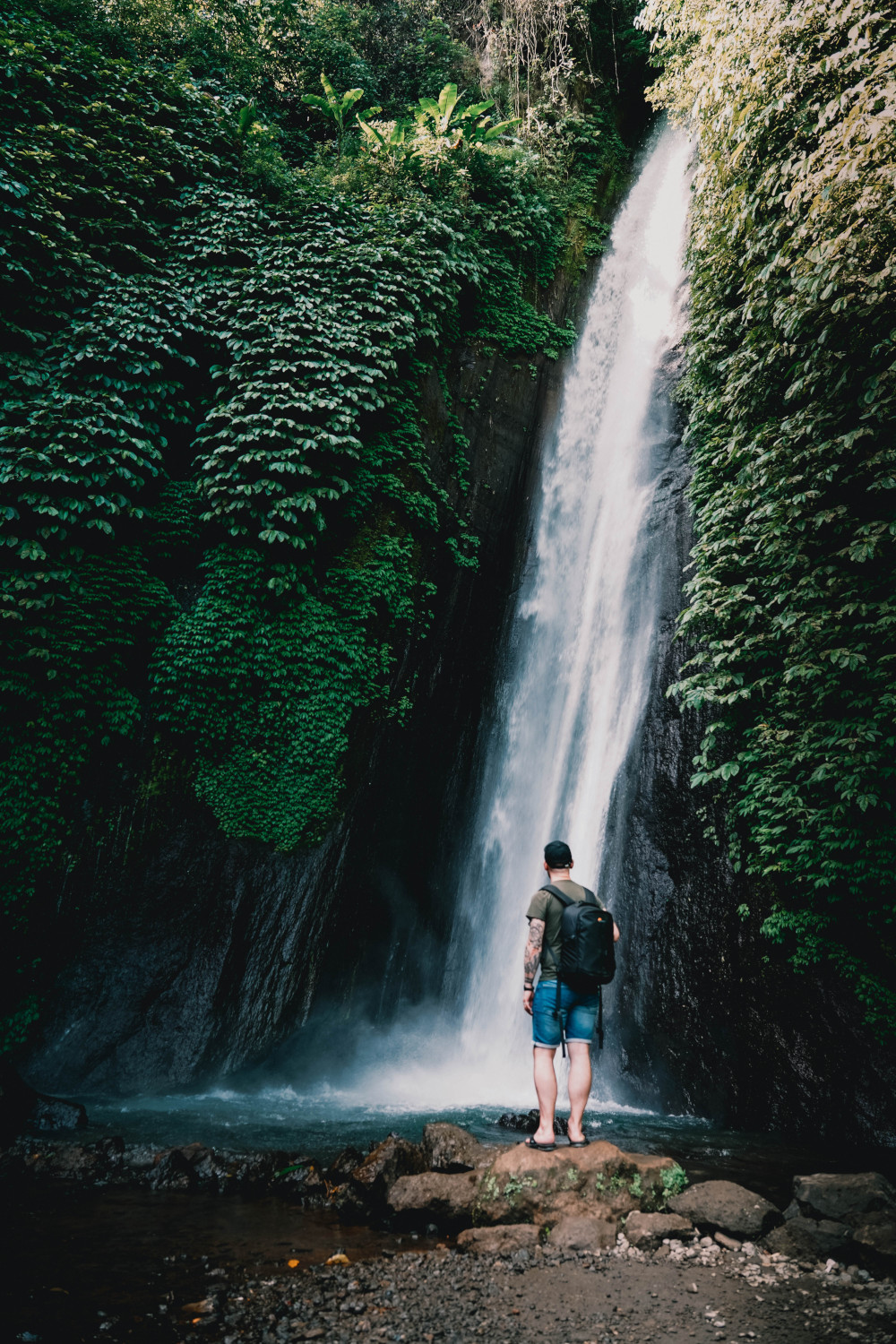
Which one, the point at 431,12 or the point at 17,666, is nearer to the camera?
the point at 17,666

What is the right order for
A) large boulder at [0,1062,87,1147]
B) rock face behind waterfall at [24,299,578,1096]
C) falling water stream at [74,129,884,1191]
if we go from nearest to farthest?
large boulder at [0,1062,87,1147] < falling water stream at [74,129,884,1191] < rock face behind waterfall at [24,299,578,1096]

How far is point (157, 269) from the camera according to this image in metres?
8.71

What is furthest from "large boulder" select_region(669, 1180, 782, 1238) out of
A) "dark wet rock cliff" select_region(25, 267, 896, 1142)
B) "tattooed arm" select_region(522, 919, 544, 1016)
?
"dark wet rock cliff" select_region(25, 267, 896, 1142)

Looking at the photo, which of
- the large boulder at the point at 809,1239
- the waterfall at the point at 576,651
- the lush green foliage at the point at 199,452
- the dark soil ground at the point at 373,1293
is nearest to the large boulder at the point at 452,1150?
the dark soil ground at the point at 373,1293

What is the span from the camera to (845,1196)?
3.54 m

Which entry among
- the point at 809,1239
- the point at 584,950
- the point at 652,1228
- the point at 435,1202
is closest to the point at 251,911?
the point at 435,1202

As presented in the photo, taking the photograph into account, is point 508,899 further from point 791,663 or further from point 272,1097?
point 791,663

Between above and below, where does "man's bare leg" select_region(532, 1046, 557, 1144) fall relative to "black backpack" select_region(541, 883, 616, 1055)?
below

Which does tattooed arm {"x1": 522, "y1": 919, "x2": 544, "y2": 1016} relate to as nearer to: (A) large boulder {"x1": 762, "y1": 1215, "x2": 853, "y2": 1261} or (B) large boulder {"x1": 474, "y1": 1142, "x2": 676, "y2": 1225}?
(B) large boulder {"x1": 474, "y1": 1142, "x2": 676, "y2": 1225}

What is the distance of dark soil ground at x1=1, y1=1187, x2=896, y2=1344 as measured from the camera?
2467 millimetres

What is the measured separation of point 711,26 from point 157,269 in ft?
25.4

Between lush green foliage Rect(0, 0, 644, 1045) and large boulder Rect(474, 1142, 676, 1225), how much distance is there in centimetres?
489

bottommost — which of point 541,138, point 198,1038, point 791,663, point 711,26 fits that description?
point 198,1038

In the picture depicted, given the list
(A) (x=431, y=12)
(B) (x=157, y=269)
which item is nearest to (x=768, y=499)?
(B) (x=157, y=269)
